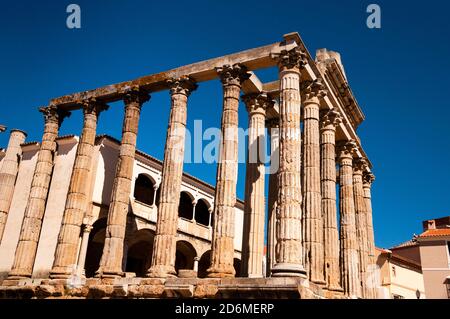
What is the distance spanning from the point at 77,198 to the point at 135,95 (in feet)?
16.5

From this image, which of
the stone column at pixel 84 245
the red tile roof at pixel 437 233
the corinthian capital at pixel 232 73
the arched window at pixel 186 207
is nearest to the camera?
the corinthian capital at pixel 232 73

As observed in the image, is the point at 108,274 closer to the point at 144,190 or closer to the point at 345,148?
the point at 144,190

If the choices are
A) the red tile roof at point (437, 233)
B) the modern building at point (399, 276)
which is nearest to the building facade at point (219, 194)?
the modern building at point (399, 276)

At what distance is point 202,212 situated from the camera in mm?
28203

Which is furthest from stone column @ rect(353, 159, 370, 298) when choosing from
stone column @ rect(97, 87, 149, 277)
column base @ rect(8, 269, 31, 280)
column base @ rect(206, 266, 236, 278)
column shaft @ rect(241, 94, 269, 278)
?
column base @ rect(8, 269, 31, 280)

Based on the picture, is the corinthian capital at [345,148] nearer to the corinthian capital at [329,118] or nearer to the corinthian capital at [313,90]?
the corinthian capital at [329,118]

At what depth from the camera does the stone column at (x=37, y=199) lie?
58.5ft

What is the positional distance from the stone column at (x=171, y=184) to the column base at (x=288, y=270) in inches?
166

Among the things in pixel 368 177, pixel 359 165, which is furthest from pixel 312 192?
pixel 368 177

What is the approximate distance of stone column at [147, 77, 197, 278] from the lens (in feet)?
48.8

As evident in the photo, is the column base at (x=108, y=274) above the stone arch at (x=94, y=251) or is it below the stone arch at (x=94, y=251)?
below

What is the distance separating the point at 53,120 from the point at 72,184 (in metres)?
4.17

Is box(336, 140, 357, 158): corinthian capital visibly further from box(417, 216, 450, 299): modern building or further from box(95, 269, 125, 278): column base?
box(417, 216, 450, 299): modern building
